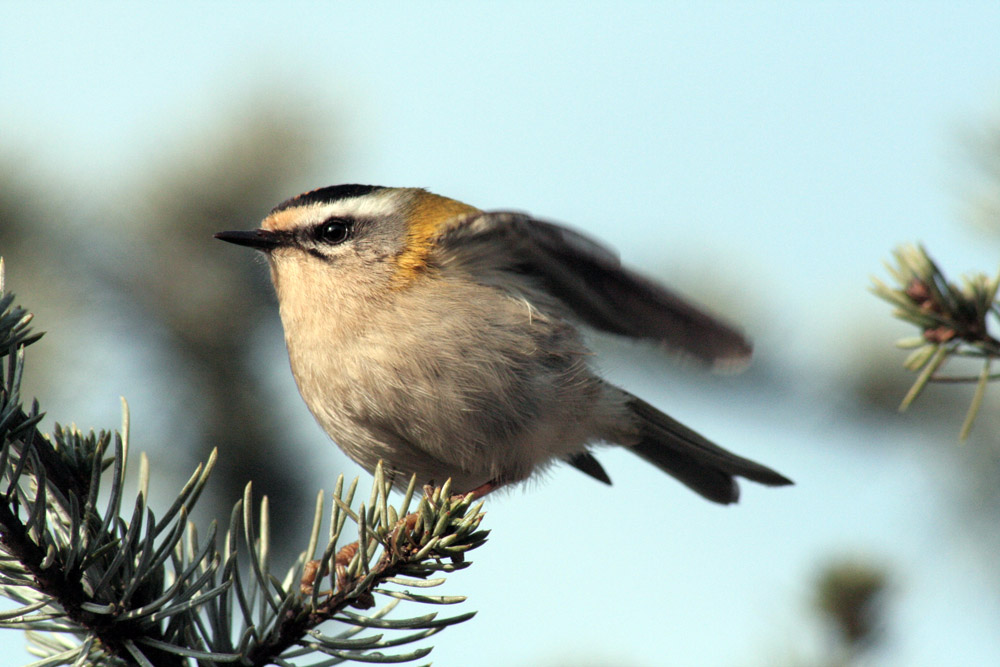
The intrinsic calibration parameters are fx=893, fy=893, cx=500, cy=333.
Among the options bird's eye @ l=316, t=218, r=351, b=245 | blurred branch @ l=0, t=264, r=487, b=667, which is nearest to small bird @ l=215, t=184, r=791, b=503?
bird's eye @ l=316, t=218, r=351, b=245

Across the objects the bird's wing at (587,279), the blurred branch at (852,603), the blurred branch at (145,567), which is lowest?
the blurred branch at (145,567)

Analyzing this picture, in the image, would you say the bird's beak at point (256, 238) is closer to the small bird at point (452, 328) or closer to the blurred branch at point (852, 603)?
the small bird at point (452, 328)

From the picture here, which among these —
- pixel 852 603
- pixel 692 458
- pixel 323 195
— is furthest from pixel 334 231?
A: pixel 852 603

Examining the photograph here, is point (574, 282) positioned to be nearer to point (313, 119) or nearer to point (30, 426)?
point (313, 119)

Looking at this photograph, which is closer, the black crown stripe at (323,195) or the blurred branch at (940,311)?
A: the blurred branch at (940,311)

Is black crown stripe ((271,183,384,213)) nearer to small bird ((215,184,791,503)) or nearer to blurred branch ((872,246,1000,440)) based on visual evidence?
small bird ((215,184,791,503))

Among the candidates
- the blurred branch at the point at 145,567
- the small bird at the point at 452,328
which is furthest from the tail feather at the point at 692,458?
the blurred branch at the point at 145,567
